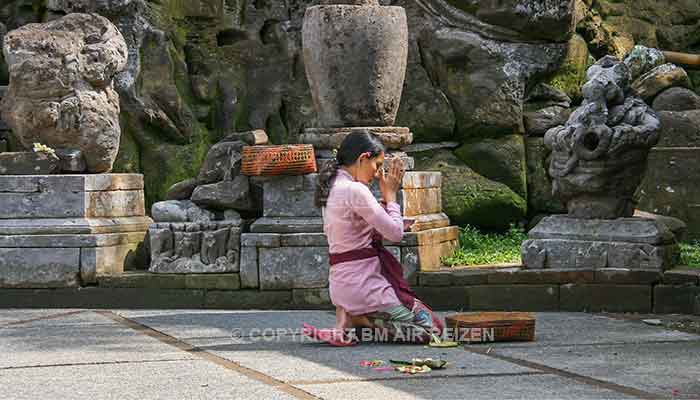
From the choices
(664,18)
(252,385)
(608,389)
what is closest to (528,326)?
(608,389)

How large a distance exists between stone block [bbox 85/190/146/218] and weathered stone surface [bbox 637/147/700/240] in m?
4.75

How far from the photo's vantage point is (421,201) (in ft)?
33.5

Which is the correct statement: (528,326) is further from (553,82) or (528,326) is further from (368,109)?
(553,82)

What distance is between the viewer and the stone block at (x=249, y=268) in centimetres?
984

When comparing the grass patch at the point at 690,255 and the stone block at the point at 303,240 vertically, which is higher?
the stone block at the point at 303,240

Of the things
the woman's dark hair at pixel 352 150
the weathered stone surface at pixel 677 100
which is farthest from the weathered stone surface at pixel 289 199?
the weathered stone surface at pixel 677 100

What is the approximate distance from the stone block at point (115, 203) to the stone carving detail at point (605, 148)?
3.61m

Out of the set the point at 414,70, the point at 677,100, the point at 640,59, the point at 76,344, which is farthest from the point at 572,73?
the point at 76,344

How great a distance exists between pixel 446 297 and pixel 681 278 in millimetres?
1762

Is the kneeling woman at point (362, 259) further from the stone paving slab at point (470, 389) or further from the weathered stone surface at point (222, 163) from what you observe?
the weathered stone surface at point (222, 163)

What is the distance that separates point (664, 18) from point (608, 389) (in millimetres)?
8675

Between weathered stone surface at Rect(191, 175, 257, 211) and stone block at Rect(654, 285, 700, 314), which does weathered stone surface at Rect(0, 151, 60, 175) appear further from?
stone block at Rect(654, 285, 700, 314)

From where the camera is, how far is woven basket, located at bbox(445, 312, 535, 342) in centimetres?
741

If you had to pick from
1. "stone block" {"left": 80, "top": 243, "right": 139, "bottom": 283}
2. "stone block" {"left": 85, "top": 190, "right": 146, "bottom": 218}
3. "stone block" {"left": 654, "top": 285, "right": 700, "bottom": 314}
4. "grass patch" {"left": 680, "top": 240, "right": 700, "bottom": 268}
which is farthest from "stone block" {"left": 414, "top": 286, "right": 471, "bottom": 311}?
"stone block" {"left": 85, "top": 190, "right": 146, "bottom": 218}
